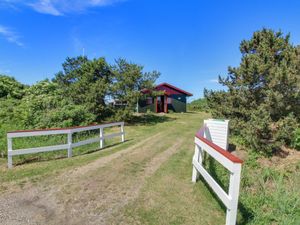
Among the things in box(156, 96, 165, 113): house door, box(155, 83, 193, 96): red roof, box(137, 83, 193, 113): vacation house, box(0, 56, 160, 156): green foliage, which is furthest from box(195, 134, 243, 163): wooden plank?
box(155, 83, 193, 96): red roof

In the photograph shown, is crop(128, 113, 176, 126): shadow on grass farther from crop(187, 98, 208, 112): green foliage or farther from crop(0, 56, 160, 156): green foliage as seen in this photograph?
crop(187, 98, 208, 112): green foliage

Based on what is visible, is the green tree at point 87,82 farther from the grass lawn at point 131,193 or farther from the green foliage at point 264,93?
the grass lawn at point 131,193

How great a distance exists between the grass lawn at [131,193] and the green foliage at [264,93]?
56.7 inches

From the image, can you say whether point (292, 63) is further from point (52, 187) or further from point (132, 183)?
point (52, 187)

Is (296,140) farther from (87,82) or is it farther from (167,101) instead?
(167,101)

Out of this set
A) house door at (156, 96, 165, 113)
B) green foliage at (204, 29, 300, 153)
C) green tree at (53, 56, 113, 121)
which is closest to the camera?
green foliage at (204, 29, 300, 153)

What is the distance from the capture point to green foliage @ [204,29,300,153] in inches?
330

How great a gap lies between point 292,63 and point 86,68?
13282mm

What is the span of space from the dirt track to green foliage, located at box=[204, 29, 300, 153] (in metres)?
4.00

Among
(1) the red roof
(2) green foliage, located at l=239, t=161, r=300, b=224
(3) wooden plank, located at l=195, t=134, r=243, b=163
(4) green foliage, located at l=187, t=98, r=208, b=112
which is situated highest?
(1) the red roof

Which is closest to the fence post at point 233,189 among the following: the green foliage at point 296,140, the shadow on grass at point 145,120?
the green foliage at point 296,140

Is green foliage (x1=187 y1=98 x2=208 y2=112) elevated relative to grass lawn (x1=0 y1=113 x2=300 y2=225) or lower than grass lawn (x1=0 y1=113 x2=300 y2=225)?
elevated

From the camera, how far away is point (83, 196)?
4.55 metres

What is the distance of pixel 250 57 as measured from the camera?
9.47 m
